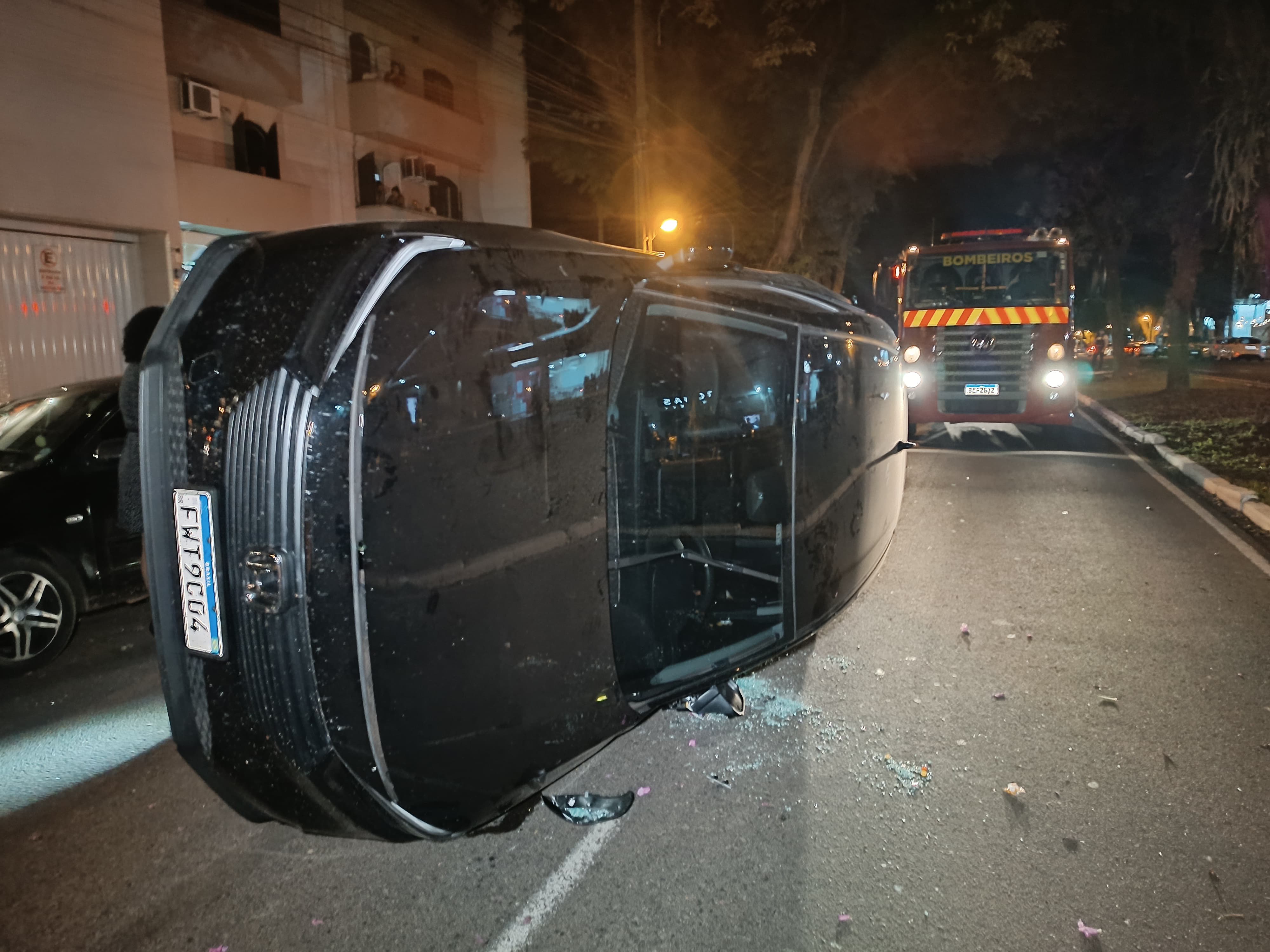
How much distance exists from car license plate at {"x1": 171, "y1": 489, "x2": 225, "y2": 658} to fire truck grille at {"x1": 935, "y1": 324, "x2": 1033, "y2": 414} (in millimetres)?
12513

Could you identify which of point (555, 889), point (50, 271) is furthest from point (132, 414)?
point (50, 271)

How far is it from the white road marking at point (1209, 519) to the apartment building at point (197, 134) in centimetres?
1055

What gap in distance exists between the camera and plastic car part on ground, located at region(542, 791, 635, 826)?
10.9 ft

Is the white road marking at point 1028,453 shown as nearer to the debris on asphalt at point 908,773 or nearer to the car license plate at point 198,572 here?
the debris on asphalt at point 908,773

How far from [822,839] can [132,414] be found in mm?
3327

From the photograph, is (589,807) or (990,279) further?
(990,279)

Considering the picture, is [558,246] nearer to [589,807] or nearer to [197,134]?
[589,807]

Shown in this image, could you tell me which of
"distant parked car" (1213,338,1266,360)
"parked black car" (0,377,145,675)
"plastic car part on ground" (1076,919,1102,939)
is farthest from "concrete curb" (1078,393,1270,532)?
"distant parked car" (1213,338,1266,360)

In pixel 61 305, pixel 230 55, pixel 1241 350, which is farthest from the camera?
pixel 1241 350

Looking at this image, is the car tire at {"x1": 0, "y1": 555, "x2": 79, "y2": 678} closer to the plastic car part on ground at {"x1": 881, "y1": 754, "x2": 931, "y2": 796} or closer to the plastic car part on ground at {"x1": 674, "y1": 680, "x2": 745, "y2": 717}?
the plastic car part on ground at {"x1": 674, "y1": 680, "x2": 745, "y2": 717}

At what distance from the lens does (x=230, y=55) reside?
1452 centimetres

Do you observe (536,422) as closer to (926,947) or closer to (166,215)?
(926,947)

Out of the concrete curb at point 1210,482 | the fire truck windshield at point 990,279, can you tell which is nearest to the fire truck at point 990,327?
the fire truck windshield at point 990,279

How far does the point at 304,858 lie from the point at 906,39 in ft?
60.3
